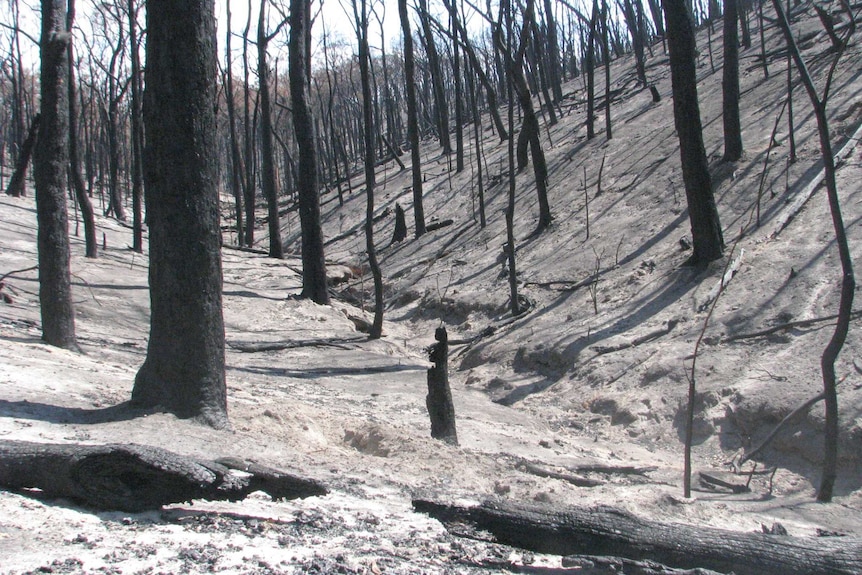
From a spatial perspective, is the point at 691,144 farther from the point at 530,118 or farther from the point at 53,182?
the point at 53,182

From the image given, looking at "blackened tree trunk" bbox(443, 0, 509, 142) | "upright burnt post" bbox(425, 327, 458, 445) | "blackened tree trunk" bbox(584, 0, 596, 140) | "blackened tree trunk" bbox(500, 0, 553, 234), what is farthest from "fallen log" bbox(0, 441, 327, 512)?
"blackened tree trunk" bbox(584, 0, 596, 140)

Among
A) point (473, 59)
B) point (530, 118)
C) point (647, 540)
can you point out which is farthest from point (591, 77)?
point (647, 540)

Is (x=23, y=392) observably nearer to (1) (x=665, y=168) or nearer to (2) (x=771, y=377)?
(2) (x=771, y=377)

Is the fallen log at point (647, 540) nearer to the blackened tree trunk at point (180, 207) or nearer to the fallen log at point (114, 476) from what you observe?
the fallen log at point (114, 476)

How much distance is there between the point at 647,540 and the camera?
8.96 ft

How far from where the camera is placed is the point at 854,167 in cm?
945

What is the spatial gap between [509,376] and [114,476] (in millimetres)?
6301

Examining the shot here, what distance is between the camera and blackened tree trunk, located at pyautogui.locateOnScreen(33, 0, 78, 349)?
6.82 meters

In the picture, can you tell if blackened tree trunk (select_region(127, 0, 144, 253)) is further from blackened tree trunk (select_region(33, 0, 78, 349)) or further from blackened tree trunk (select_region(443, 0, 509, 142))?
blackened tree trunk (select_region(33, 0, 78, 349))

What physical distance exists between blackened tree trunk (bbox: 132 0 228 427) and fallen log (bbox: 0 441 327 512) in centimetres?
154

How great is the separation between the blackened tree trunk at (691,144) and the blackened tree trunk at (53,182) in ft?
23.1

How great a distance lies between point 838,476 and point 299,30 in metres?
11.8

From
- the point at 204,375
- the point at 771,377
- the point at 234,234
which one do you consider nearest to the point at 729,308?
the point at 771,377

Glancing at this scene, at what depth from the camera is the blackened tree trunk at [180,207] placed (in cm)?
464
